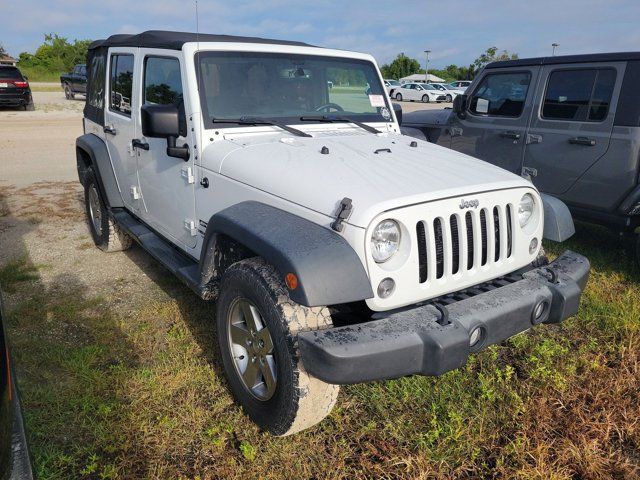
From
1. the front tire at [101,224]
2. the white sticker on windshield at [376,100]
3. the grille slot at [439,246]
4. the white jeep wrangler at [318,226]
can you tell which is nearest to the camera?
the white jeep wrangler at [318,226]

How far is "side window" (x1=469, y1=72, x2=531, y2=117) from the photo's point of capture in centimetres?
570

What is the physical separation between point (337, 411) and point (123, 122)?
300 centimetres

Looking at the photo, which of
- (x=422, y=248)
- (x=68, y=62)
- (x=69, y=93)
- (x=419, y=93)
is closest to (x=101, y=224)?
(x=422, y=248)

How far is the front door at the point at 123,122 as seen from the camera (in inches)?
166

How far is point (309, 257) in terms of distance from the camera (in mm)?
2207

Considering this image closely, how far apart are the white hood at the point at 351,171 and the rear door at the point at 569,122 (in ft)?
7.65

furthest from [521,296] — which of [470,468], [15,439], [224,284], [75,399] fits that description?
[75,399]

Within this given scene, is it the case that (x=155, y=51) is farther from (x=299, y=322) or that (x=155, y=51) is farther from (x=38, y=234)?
(x=38, y=234)

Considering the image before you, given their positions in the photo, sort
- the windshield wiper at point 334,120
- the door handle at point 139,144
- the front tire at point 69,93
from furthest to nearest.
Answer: the front tire at point 69,93, the door handle at point 139,144, the windshield wiper at point 334,120

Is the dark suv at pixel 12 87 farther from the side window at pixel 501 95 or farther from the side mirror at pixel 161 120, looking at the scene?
the side mirror at pixel 161 120

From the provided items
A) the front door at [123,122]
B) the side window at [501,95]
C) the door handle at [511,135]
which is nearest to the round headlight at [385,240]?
the front door at [123,122]

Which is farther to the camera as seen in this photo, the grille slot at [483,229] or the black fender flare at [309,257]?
the grille slot at [483,229]

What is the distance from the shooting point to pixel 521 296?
262cm

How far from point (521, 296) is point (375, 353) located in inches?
36.8
